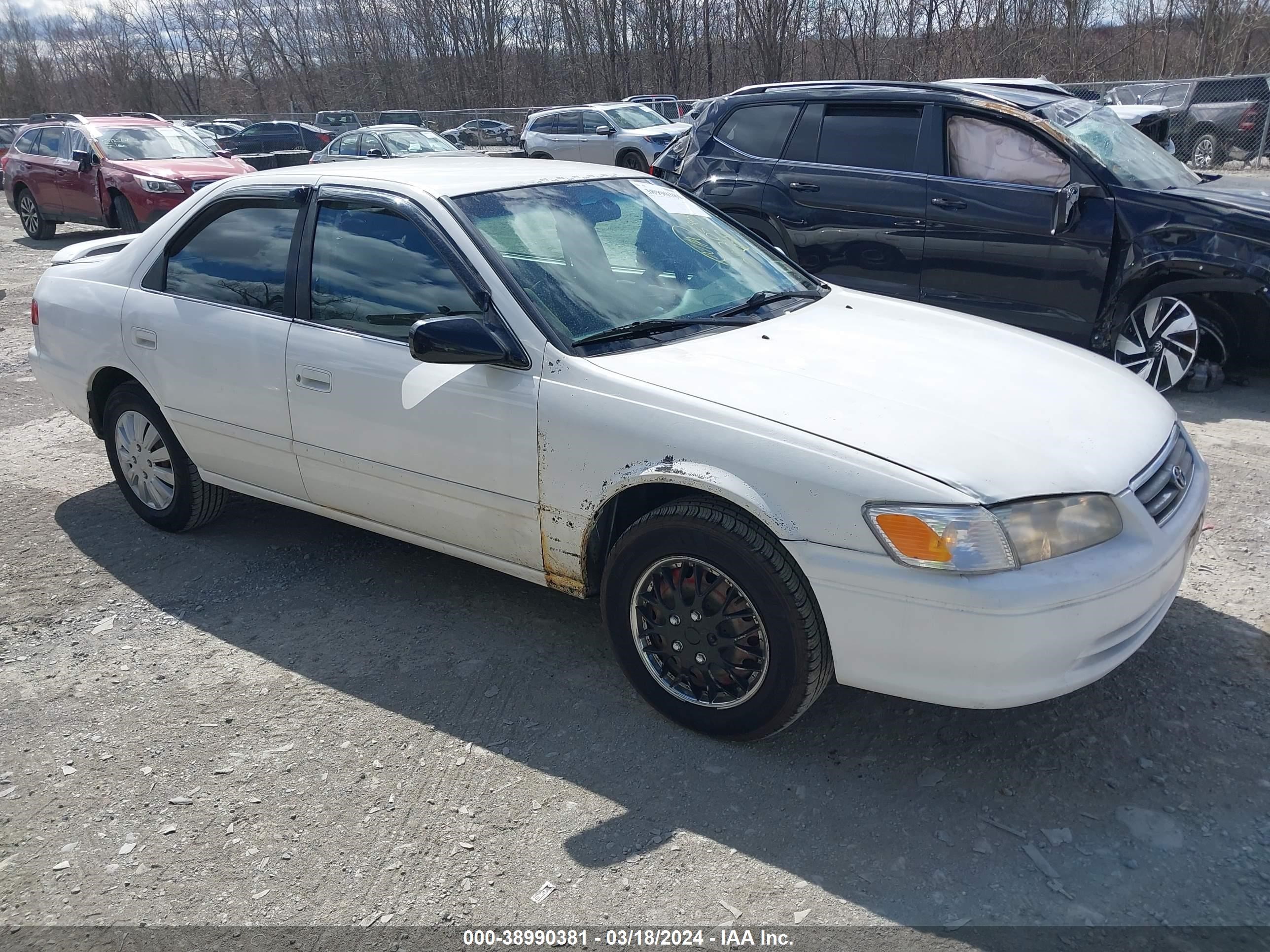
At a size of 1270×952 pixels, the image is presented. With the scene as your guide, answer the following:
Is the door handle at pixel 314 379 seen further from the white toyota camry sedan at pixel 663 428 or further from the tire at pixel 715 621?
the tire at pixel 715 621

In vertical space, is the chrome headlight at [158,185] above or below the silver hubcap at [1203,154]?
above

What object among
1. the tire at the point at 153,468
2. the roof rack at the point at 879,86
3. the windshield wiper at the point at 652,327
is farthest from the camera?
the roof rack at the point at 879,86

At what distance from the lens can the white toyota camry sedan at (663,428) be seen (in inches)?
109

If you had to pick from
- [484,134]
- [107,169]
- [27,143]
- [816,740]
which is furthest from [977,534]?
[484,134]

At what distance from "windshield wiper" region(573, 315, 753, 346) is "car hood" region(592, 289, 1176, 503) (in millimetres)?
84

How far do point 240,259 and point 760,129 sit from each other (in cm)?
476

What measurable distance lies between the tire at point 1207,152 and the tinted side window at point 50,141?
61.0 feet

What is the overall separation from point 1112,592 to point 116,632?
362cm

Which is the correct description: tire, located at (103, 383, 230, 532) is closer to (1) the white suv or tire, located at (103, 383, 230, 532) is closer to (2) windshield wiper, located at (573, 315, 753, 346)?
(2) windshield wiper, located at (573, 315, 753, 346)

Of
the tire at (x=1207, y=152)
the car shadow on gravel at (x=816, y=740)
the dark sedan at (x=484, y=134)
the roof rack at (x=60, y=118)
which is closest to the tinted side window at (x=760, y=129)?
the car shadow on gravel at (x=816, y=740)

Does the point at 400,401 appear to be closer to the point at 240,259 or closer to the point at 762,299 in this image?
the point at 240,259

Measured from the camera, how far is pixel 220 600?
171 inches

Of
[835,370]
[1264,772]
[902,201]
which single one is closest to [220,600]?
[835,370]

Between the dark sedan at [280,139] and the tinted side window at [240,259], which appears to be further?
the dark sedan at [280,139]
